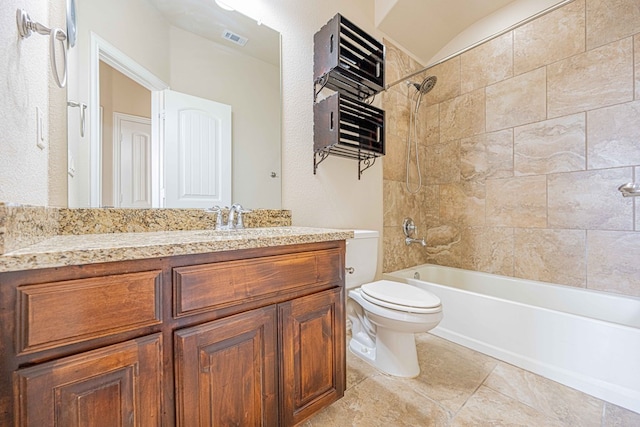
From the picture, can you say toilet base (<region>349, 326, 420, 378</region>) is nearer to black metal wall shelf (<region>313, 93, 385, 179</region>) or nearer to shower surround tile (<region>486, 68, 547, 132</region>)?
black metal wall shelf (<region>313, 93, 385, 179</region>)

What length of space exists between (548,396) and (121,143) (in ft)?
7.89

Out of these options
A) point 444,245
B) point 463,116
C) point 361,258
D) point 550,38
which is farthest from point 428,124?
point 361,258

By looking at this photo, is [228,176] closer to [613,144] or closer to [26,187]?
[26,187]

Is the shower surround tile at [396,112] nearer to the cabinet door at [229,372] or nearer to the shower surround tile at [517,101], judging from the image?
the shower surround tile at [517,101]

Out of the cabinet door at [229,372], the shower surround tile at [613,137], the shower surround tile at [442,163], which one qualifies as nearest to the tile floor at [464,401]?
the cabinet door at [229,372]

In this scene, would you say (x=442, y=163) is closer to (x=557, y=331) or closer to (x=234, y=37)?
(x=557, y=331)

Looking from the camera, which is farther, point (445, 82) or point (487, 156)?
point (445, 82)

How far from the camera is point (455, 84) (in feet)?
8.27

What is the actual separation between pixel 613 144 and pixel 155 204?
2.81 m

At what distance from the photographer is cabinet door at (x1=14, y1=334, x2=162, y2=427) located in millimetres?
569

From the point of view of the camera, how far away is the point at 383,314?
4.76 ft

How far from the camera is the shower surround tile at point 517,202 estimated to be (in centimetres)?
204

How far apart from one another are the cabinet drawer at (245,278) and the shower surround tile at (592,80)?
2.14 metres

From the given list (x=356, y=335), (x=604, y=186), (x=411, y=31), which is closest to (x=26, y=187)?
(x=356, y=335)
